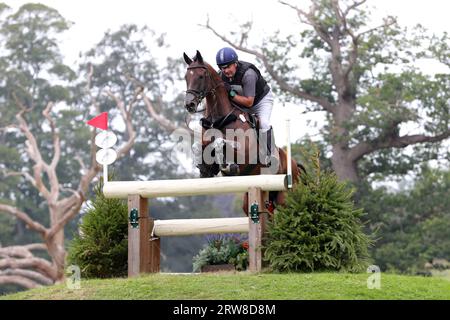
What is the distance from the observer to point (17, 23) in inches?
1403

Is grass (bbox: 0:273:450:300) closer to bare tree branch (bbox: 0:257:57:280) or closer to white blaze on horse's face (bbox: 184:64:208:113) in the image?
white blaze on horse's face (bbox: 184:64:208:113)

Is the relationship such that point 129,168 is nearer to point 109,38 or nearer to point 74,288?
point 109,38

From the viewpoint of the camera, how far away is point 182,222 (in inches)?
359

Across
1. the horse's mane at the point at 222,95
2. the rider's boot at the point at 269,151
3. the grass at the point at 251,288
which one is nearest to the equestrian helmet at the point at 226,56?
the horse's mane at the point at 222,95

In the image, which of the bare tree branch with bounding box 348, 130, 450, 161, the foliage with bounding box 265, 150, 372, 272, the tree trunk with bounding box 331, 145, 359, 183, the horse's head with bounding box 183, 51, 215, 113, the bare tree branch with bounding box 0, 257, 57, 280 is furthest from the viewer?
the tree trunk with bounding box 331, 145, 359, 183

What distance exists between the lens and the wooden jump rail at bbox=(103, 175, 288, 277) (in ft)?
27.9

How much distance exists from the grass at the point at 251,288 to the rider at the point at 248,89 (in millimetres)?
1681

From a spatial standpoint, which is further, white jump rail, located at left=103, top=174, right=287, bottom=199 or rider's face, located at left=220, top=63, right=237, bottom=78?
rider's face, located at left=220, top=63, right=237, bottom=78

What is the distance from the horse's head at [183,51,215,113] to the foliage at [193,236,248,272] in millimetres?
1632

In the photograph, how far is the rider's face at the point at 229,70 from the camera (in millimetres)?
9205

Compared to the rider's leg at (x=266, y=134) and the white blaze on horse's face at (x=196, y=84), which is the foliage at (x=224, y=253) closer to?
the rider's leg at (x=266, y=134)

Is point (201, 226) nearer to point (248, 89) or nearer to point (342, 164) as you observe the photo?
point (248, 89)

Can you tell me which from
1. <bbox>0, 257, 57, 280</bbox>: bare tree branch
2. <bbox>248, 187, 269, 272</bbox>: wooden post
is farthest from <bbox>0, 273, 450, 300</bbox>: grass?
<bbox>0, 257, 57, 280</bbox>: bare tree branch

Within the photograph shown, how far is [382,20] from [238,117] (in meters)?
17.5
